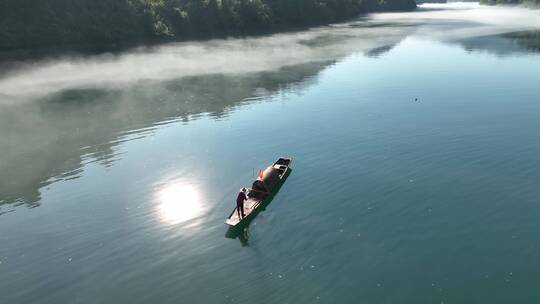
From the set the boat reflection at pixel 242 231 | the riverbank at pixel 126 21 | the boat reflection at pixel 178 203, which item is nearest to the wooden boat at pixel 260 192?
the boat reflection at pixel 242 231

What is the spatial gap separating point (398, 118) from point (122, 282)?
3962 cm

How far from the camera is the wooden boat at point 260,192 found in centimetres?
2800

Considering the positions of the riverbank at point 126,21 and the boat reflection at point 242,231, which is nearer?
→ the boat reflection at point 242,231

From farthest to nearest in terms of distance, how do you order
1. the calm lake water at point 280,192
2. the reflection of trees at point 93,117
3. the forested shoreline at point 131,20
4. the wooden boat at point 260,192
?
the forested shoreline at point 131,20 → the reflection of trees at point 93,117 → the wooden boat at point 260,192 → the calm lake water at point 280,192

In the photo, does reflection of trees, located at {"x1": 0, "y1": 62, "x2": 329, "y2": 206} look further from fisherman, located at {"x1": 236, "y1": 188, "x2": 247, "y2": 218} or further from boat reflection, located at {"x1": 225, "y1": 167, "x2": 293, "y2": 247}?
fisherman, located at {"x1": 236, "y1": 188, "x2": 247, "y2": 218}

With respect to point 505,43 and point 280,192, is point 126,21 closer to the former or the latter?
point 280,192

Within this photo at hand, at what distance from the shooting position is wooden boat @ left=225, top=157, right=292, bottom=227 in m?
28.0

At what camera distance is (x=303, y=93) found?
218ft

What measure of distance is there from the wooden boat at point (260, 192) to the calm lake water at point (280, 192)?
3.43 feet

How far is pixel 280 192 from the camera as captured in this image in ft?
109

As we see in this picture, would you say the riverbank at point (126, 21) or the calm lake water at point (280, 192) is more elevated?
the riverbank at point (126, 21)

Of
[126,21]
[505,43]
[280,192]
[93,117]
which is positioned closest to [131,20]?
[126,21]

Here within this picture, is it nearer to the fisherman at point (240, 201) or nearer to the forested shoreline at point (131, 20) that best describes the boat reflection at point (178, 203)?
the fisherman at point (240, 201)

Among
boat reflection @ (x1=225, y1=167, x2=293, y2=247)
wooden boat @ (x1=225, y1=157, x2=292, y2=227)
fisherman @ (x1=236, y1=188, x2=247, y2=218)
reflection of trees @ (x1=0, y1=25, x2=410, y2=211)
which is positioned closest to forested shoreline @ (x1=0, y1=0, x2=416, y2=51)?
reflection of trees @ (x1=0, y1=25, x2=410, y2=211)
